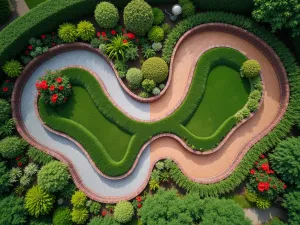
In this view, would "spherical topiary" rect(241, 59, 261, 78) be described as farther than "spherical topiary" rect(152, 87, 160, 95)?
No

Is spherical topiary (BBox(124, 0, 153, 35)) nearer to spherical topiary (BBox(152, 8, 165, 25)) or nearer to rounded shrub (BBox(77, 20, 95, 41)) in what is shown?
spherical topiary (BBox(152, 8, 165, 25))

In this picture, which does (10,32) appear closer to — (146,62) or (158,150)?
(146,62)

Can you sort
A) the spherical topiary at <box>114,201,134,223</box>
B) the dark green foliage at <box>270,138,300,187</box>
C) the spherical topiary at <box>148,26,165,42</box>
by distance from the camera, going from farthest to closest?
the spherical topiary at <box>148,26,165,42</box> → the spherical topiary at <box>114,201,134,223</box> → the dark green foliage at <box>270,138,300,187</box>

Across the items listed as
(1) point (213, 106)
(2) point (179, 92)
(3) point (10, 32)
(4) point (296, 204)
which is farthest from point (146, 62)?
(4) point (296, 204)

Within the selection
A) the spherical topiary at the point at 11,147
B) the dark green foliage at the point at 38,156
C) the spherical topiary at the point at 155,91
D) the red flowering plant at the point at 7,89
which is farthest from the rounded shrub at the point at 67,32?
the dark green foliage at the point at 38,156

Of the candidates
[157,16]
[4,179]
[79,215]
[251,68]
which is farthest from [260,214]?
[4,179]

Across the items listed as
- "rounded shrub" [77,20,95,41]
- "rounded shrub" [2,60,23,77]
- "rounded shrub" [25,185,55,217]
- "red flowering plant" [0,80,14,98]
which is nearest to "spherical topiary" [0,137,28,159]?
"rounded shrub" [25,185,55,217]

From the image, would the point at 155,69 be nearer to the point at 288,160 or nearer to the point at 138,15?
the point at 138,15
